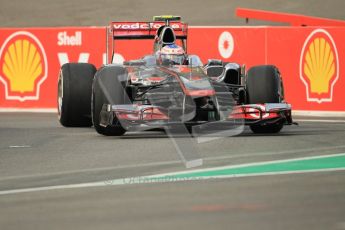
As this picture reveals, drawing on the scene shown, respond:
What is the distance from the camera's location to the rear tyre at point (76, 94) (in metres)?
16.2

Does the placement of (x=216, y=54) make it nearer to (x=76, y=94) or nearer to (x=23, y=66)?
(x=23, y=66)

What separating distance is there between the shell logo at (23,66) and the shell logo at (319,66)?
220 inches

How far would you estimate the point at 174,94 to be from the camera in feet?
46.6

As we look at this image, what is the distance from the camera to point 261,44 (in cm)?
2106

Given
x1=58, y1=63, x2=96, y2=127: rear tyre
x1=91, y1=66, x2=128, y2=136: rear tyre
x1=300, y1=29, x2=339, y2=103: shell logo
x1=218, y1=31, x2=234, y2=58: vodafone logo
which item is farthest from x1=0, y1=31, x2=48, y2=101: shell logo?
x1=91, y1=66, x2=128, y2=136: rear tyre

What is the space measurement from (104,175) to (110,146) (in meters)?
3.12

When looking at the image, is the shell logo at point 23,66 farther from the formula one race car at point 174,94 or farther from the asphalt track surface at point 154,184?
the formula one race car at point 174,94

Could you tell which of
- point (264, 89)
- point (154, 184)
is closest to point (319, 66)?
point (264, 89)

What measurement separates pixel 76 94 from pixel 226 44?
19.7ft

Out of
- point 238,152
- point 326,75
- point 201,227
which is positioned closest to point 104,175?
point 238,152

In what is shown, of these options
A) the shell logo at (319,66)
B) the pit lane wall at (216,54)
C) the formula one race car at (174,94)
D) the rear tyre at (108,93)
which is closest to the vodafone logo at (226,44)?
the pit lane wall at (216,54)

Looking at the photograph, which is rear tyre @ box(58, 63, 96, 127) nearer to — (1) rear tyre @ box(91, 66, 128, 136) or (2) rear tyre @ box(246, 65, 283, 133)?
(1) rear tyre @ box(91, 66, 128, 136)

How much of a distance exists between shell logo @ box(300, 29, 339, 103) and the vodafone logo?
1588 mm

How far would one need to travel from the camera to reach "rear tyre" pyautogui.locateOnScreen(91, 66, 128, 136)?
1423 cm
